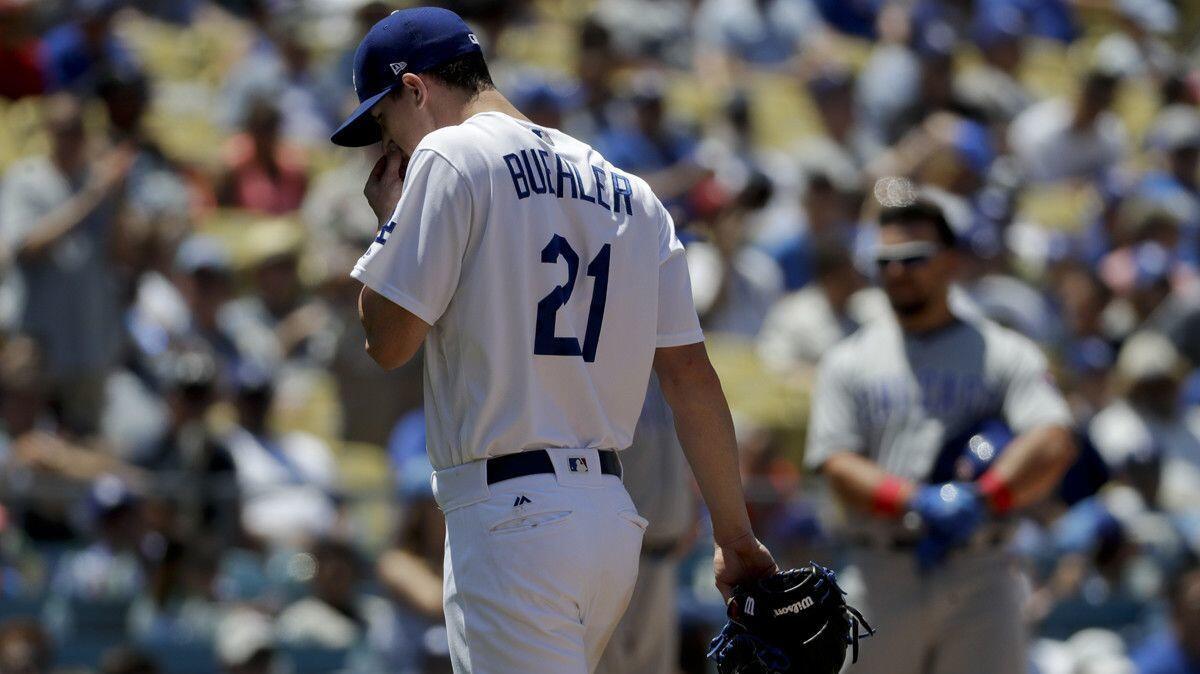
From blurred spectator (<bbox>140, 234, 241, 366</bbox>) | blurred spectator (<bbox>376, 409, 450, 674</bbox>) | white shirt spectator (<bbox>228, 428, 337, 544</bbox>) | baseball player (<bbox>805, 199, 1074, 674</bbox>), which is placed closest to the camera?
baseball player (<bbox>805, 199, 1074, 674</bbox>)

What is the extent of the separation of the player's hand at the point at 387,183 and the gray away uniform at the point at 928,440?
108 inches

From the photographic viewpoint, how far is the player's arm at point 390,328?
12.2ft

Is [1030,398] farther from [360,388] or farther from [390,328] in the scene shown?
[360,388]

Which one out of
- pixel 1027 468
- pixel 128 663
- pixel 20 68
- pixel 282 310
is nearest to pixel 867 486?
pixel 1027 468

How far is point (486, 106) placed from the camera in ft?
13.0

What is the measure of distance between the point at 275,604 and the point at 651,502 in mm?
2656

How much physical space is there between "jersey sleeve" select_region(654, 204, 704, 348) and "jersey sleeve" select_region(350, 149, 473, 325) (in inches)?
22.5

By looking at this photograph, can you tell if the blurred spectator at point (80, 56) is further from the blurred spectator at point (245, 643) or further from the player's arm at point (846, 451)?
the player's arm at point (846, 451)

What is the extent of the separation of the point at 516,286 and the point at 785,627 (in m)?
1.04

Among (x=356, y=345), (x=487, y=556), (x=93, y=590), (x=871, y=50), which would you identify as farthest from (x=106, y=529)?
(x=871, y=50)

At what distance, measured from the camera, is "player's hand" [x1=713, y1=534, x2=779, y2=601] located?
13.4 ft

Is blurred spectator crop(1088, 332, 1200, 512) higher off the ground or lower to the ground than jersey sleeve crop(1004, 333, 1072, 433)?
lower

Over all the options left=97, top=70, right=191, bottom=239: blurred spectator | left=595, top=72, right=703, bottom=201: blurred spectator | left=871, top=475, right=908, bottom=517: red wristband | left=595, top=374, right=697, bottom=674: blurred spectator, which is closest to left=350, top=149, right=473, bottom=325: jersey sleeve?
left=595, top=374, right=697, bottom=674: blurred spectator

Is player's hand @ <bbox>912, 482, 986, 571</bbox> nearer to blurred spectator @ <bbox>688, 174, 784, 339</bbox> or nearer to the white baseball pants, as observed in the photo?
the white baseball pants
